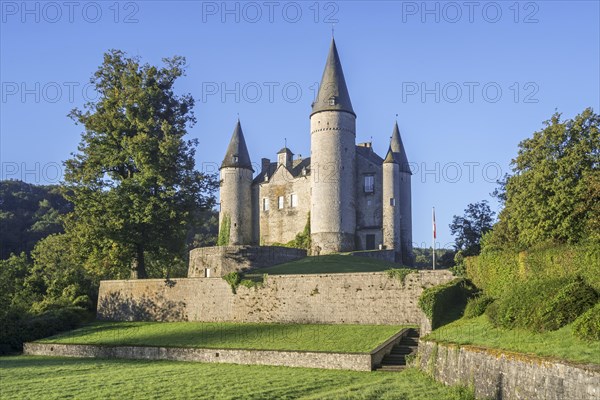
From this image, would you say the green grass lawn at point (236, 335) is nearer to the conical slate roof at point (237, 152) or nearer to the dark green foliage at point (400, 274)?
the dark green foliage at point (400, 274)

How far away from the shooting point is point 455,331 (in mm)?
22875

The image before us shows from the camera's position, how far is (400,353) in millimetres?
25859

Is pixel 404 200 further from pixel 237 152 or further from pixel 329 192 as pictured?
pixel 237 152

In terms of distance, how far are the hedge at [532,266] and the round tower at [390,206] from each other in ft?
85.2

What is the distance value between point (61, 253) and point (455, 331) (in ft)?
145

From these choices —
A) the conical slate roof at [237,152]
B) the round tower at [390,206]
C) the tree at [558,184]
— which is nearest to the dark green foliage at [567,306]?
the tree at [558,184]

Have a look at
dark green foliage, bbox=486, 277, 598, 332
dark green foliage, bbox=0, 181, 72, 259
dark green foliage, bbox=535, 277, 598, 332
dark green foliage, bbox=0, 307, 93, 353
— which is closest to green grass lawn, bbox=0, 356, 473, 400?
dark green foliage, bbox=486, 277, 598, 332

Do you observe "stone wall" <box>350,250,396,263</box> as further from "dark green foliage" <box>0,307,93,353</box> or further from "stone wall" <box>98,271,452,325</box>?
"dark green foliage" <box>0,307,93,353</box>

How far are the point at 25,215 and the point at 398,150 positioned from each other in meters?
53.8

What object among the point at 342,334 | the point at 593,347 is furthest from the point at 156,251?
the point at 593,347

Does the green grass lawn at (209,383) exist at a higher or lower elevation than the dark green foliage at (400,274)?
lower

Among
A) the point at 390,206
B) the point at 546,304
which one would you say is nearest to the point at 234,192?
the point at 390,206

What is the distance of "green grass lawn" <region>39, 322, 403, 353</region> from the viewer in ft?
89.3

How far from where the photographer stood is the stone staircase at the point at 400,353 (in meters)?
24.4
